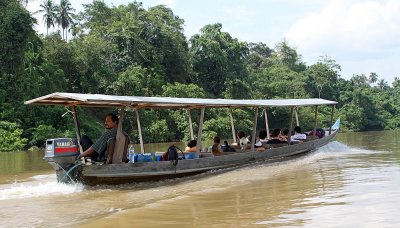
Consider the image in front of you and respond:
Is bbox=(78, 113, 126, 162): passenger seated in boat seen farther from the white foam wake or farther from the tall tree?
the tall tree

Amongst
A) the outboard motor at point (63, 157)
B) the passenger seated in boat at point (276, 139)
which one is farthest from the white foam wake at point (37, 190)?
the passenger seated in boat at point (276, 139)

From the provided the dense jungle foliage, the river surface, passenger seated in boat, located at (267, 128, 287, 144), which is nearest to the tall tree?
the dense jungle foliage

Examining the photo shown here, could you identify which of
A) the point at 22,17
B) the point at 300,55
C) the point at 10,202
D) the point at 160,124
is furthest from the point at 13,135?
the point at 300,55

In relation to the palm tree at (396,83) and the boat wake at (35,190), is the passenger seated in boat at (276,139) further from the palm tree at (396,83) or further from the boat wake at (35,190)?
Answer: the palm tree at (396,83)

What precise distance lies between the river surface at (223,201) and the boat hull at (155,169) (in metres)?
0.17

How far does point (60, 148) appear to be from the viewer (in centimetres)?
866

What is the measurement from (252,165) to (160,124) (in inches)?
808

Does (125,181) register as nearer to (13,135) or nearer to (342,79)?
(13,135)

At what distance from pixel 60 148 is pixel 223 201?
3251 mm

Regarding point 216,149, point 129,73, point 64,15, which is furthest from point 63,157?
point 64,15

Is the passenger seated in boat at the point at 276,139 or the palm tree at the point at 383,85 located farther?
the palm tree at the point at 383,85

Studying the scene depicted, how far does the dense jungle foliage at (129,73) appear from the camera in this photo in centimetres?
2620

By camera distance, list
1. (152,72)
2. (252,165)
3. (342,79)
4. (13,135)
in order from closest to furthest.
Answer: (252,165), (13,135), (152,72), (342,79)

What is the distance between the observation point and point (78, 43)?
1328 inches
